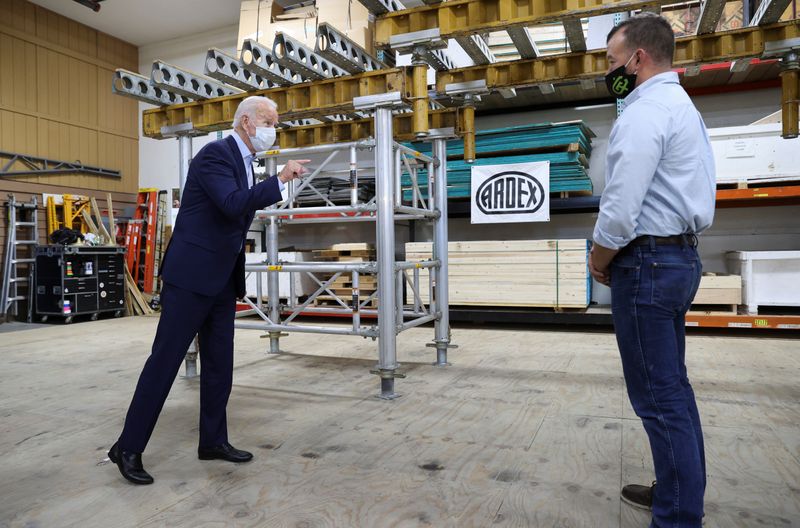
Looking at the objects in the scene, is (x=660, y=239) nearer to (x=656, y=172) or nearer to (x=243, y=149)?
(x=656, y=172)

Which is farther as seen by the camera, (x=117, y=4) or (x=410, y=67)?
(x=117, y=4)

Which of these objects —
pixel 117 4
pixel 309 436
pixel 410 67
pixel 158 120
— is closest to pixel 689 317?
pixel 410 67

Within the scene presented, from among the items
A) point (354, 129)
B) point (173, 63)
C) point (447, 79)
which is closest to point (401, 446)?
point (447, 79)

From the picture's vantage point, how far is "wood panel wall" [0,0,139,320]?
10867mm

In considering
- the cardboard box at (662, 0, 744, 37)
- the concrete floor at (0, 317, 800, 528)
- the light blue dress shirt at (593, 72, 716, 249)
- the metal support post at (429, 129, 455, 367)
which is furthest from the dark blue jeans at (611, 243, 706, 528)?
the cardboard box at (662, 0, 744, 37)

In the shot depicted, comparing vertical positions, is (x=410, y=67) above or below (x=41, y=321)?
above

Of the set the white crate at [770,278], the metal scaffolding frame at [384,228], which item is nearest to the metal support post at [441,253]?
the metal scaffolding frame at [384,228]

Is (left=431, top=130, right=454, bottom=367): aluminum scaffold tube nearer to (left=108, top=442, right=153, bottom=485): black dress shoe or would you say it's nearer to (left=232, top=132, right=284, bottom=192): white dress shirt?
(left=232, top=132, right=284, bottom=192): white dress shirt

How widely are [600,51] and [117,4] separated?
10.7m

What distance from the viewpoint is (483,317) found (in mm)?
8344

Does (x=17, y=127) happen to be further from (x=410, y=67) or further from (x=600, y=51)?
(x=600, y=51)

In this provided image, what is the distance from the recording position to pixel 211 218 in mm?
2973

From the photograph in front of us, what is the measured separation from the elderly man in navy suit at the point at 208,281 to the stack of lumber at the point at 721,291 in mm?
6279

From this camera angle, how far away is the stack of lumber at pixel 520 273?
7.76 m
